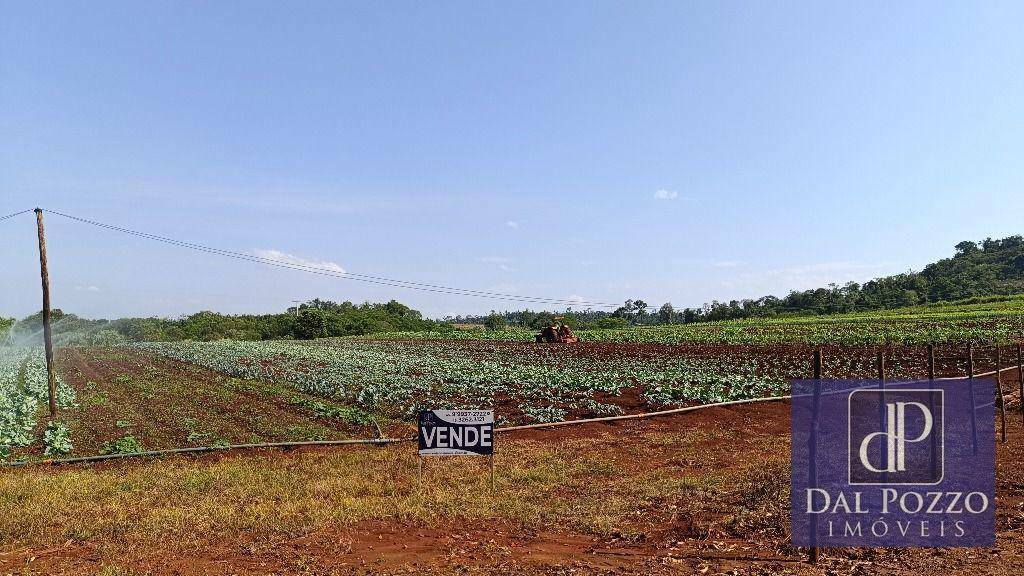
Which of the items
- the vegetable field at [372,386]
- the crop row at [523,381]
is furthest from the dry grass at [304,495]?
the crop row at [523,381]

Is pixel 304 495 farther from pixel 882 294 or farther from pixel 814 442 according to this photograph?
pixel 882 294

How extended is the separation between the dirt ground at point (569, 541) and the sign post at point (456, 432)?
0.82 metres

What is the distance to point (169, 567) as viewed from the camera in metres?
7.42

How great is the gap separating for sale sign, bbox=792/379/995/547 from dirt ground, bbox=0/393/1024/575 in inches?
13.3

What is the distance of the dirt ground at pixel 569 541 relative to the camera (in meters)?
7.06

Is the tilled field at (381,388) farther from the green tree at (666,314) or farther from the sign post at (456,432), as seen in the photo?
the green tree at (666,314)

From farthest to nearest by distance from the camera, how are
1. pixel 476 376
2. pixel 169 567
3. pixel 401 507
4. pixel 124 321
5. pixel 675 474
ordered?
pixel 124 321
pixel 476 376
pixel 675 474
pixel 401 507
pixel 169 567

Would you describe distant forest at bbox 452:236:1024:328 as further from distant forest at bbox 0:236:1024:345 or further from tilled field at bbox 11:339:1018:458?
tilled field at bbox 11:339:1018:458

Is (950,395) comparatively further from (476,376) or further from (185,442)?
(185,442)

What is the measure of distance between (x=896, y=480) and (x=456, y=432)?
766 cm

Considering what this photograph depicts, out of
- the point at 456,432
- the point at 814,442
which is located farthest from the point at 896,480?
the point at 456,432

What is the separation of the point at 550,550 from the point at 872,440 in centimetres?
928

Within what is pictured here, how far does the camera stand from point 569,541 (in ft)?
26.2

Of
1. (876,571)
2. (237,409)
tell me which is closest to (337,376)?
(237,409)
